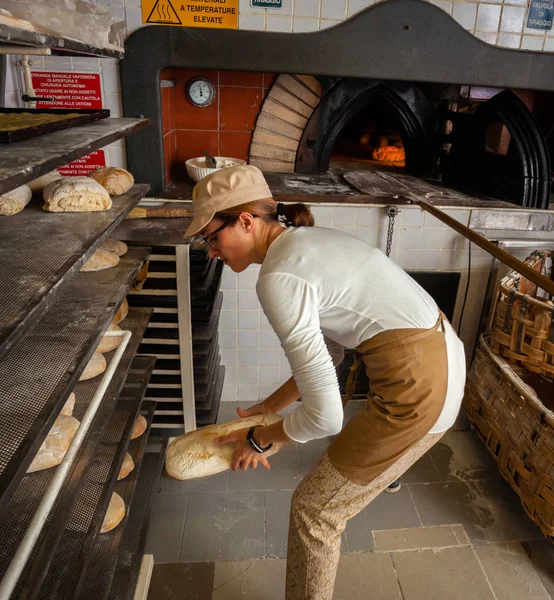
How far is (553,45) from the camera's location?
2.24 metres

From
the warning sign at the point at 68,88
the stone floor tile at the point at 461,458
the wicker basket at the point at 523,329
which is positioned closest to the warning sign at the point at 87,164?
the warning sign at the point at 68,88

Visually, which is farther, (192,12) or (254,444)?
(192,12)

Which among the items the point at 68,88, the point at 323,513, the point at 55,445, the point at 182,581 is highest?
the point at 68,88

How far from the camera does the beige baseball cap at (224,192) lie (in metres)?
1.22

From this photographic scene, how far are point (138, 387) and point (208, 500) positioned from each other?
781mm

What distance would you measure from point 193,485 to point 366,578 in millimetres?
867

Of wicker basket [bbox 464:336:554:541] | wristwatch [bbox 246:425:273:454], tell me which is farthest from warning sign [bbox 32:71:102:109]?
wicker basket [bbox 464:336:554:541]

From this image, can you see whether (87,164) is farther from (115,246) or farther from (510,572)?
(510,572)

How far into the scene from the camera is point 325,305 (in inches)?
48.6

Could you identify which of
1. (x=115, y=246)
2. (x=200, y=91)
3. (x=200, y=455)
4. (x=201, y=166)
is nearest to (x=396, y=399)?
(x=200, y=455)

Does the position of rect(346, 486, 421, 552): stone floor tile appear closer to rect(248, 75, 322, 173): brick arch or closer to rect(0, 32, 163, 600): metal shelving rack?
rect(0, 32, 163, 600): metal shelving rack

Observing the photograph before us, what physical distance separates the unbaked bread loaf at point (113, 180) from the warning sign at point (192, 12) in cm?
77

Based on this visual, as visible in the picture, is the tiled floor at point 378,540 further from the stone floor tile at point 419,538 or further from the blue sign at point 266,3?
the blue sign at point 266,3

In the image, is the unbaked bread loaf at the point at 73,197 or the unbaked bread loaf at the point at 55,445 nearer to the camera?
the unbaked bread loaf at the point at 55,445
